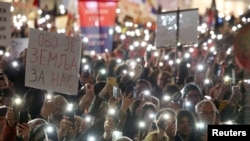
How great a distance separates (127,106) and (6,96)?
4.99 feet

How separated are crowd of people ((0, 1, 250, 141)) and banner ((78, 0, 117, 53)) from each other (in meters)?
0.64

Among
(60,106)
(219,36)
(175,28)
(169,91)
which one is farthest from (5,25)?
(219,36)

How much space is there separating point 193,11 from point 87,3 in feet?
7.72

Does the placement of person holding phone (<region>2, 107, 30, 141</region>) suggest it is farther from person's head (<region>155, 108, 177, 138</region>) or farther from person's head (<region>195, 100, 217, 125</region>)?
person's head (<region>195, 100, 217, 125</region>)

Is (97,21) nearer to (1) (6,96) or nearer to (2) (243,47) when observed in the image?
(1) (6,96)

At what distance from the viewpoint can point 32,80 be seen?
9000 millimetres

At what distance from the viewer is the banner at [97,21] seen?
15.2m

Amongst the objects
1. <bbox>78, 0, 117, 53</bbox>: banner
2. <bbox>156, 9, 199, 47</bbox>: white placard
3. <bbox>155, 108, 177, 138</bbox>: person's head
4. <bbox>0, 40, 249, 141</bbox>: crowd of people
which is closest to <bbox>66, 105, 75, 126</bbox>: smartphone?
<bbox>0, 40, 249, 141</bbox>: crowd of people

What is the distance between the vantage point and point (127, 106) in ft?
31.5

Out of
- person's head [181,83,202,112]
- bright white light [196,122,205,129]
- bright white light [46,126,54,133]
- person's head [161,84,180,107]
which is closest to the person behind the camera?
bright white light [46,126,54,133]

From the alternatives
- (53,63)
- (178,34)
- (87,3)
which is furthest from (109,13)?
(53,63)

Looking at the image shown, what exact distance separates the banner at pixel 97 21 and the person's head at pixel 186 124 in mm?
6651

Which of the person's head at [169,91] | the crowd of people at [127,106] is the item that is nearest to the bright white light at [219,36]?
the crowd of people at [127,106]

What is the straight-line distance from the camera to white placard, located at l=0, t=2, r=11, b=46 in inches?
452
